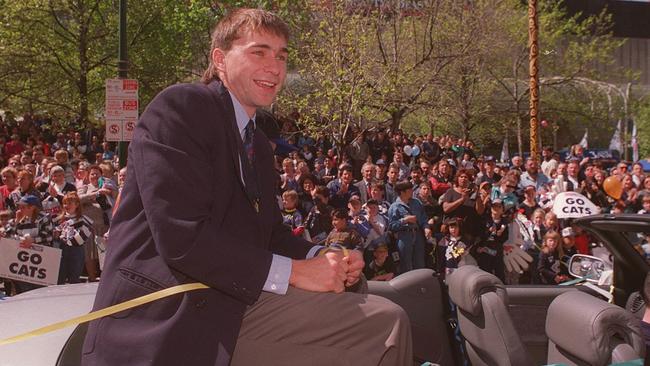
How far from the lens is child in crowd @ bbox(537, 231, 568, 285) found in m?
10.1

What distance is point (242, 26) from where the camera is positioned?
7.80 ft

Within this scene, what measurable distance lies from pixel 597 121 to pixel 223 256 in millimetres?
37929

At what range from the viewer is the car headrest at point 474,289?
11.1ft

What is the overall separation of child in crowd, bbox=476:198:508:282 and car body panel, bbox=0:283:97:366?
25.6 ft

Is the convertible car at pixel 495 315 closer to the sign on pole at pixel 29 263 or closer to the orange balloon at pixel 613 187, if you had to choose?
the sign on pole at pixel 29 263

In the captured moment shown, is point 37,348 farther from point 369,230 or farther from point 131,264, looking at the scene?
point 369,230

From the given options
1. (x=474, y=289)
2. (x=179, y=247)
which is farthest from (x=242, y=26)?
(x=474, y=289)

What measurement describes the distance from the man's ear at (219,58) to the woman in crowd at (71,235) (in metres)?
7.26

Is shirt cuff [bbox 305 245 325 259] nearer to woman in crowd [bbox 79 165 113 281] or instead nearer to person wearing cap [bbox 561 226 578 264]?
woman in crowd [bbox 79 165 113 281]

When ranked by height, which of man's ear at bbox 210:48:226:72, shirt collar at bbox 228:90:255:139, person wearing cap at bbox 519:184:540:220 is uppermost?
man's ear at bbox 210:48:226:72

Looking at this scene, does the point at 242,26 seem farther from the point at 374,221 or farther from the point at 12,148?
the point at 12,148

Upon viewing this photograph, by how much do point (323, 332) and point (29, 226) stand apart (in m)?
7.72

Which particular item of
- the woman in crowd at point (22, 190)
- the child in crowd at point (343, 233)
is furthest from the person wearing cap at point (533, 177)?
the woman in crowd at point (22, 190)

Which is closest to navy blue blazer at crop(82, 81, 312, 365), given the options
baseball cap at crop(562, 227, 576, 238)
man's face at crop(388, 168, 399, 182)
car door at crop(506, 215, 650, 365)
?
car door at crop(506, 215, 650, 365)
